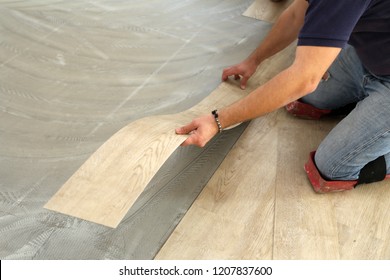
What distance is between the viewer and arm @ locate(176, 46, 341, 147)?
4.29 ft

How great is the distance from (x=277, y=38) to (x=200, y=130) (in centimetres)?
61

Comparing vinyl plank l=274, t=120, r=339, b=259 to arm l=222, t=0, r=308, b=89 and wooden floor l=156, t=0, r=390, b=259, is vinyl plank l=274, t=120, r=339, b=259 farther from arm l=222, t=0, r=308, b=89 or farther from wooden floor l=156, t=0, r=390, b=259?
arm l=222, t=0, r=308, b=89

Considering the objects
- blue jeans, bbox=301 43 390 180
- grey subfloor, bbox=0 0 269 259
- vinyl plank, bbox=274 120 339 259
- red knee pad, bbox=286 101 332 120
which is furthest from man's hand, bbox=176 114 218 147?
red knee pad, bbox=286 101 332 120

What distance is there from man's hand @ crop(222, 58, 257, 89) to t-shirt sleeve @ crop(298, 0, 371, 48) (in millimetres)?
657

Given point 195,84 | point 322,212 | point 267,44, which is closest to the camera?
point 322,212

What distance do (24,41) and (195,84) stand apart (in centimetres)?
83

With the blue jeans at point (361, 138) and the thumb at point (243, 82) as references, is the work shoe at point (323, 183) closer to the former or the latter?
the blue jeans at point (361, 138)

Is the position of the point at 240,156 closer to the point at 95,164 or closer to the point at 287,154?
the point at 287,154

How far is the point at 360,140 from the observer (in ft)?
5.16

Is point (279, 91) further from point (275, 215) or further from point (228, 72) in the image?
point (228, 72)

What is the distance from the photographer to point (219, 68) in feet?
7.00

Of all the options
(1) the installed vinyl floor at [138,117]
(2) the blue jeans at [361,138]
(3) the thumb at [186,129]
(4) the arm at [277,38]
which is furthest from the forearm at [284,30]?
(3) the thumb at [186,129]

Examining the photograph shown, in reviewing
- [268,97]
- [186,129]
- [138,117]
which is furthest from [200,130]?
[138,117]

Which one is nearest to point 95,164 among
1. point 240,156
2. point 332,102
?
point 240,156
